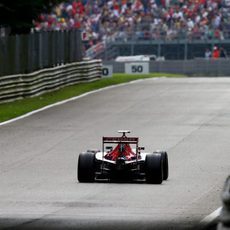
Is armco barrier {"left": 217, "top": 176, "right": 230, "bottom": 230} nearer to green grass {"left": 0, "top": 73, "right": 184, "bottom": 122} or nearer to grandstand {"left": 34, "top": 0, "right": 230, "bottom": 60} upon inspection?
green grass {"left": 0, "top": 73, "right": 184, "bottom": 122}

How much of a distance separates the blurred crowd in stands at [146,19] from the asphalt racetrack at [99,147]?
55.8ft

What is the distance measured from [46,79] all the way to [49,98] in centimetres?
245

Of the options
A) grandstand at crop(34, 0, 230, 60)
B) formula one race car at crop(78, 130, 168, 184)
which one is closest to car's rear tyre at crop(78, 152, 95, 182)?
formula one race car at crop(78, 130, 168, 184)

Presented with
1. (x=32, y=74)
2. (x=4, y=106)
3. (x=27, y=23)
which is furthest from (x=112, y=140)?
(x=27, y=23)

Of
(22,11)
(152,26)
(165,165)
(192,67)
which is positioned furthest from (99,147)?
(152,26)

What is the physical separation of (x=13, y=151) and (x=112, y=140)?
5491 millimetres

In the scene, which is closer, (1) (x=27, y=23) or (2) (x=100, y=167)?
(2) (x=100, y=167)

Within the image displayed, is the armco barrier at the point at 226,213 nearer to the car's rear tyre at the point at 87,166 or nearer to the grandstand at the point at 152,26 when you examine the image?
the car's rear tyre at the point at 87,166

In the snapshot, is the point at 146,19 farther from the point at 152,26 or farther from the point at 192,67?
the point at 192,67

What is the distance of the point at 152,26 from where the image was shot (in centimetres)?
5388

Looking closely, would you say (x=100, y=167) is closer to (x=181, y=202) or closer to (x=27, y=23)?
(x=181, y=202)

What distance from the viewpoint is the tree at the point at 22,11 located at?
35.5 metres

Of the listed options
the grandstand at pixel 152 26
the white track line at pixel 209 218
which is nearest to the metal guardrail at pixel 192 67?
the grandstand at pixel 152 26

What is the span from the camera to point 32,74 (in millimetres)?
34062
